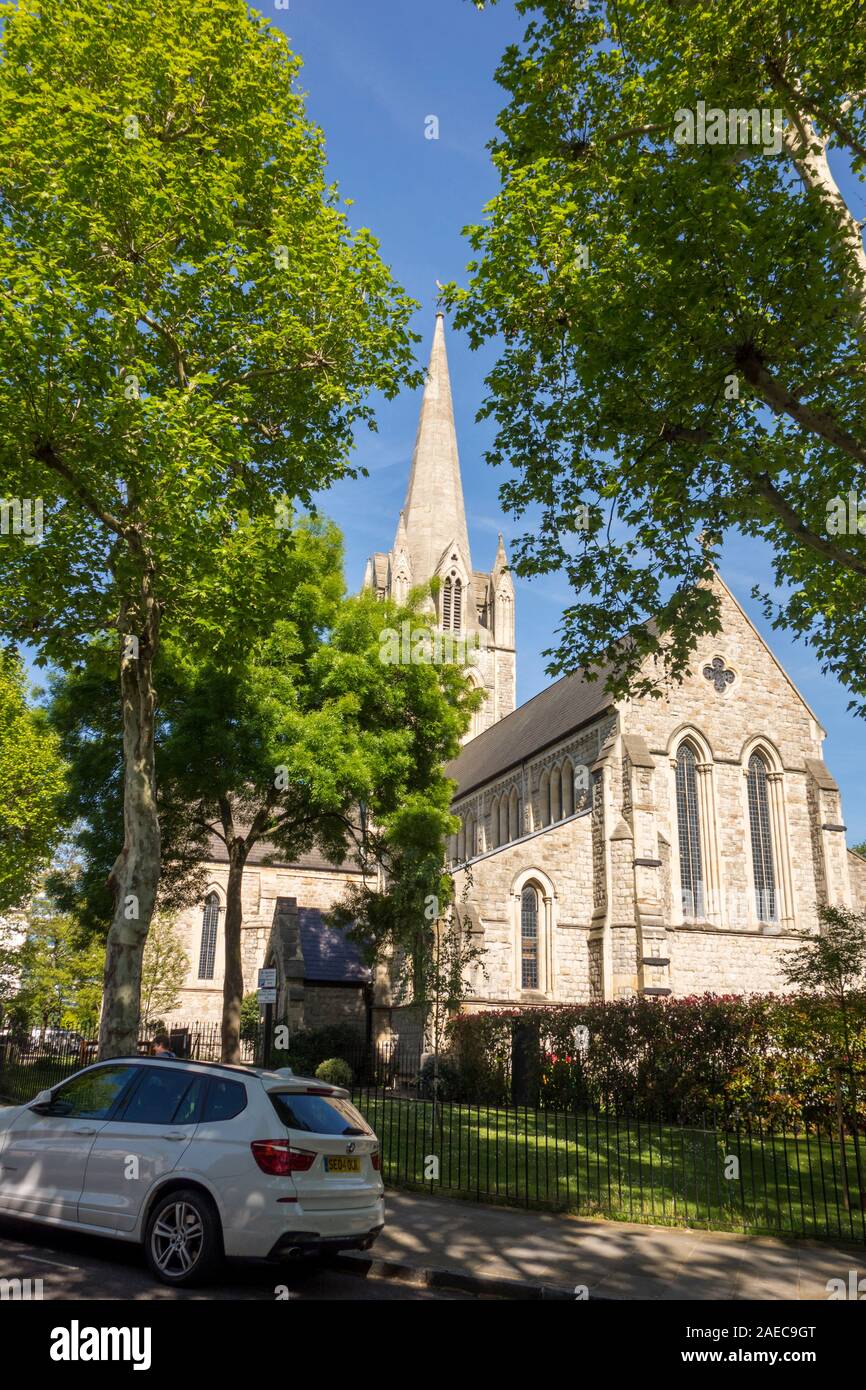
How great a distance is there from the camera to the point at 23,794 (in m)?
32.5

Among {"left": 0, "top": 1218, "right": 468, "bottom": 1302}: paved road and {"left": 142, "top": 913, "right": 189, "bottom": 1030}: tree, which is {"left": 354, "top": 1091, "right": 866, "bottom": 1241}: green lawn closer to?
{"left": 0, "top": 1218, "right": 468, "bottom": 1302}: paved road

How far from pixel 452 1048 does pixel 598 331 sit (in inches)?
657

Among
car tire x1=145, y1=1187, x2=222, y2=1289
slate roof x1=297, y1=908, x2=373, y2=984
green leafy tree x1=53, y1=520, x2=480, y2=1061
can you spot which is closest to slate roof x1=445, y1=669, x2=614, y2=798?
green leafy tree x1=53, y1=520, x2=480, y2=1061

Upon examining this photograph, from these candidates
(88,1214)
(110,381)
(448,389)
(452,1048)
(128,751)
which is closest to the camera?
(88,1214)

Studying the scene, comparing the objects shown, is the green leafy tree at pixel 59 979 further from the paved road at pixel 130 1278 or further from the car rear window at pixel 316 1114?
the car rear window at pixel 316 1114

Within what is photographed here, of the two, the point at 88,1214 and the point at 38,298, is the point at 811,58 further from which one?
the point at 88,1214

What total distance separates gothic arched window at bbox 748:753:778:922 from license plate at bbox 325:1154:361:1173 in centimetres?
2343

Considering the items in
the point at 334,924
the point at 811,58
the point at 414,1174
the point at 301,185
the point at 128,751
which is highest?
the point at 301,185

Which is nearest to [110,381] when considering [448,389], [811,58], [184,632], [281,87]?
[184,632]

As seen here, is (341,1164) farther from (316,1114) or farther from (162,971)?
(162,971)

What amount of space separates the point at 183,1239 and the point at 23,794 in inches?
1127

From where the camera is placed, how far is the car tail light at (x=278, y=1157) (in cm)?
674

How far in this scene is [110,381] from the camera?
11852 millimetres

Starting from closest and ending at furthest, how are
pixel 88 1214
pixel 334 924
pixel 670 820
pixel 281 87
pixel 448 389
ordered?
pixel 88 1214, pixel 281 87, pixel 334 924, pixel 670 820, pixel 448 389
